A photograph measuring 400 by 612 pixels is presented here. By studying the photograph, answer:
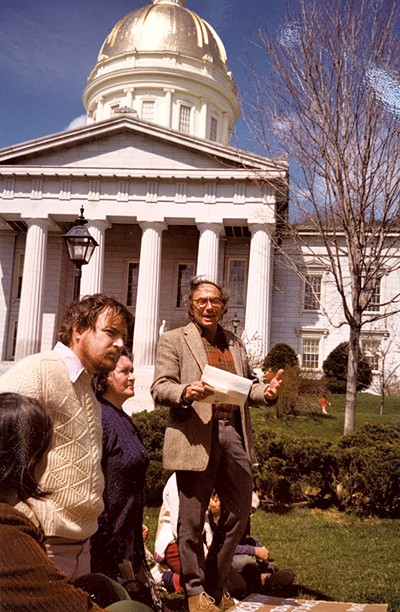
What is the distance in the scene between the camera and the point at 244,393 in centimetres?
464

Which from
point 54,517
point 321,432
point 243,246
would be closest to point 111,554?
point 54,517

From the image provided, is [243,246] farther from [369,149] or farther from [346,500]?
[346,500]

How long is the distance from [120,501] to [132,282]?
35.7 meters

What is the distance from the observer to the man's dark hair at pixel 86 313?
11.4ft

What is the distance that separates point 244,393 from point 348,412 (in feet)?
34.2

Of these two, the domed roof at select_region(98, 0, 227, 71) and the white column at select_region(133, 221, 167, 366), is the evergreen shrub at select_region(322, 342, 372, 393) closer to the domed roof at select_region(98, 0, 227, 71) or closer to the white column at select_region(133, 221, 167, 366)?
the white column at select_region(133, 221, 167, 366)

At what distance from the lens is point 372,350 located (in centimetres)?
3412

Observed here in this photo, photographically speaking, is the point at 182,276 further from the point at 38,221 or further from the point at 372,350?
the point at 372,350

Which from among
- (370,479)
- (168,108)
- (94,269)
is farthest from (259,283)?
(370,479)

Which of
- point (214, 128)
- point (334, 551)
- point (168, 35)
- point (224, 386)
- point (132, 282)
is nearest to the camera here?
point (224, 386)

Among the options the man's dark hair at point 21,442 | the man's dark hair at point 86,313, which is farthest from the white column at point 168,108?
the man's dark hair at point 21,442

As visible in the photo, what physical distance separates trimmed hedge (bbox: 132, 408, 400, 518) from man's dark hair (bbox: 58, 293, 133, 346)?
5894 millimetres

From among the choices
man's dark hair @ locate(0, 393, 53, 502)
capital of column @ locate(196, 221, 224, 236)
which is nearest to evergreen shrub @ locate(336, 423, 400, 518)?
man's dark hair @ locate(0, 393, 53, 502)

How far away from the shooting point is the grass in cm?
568
